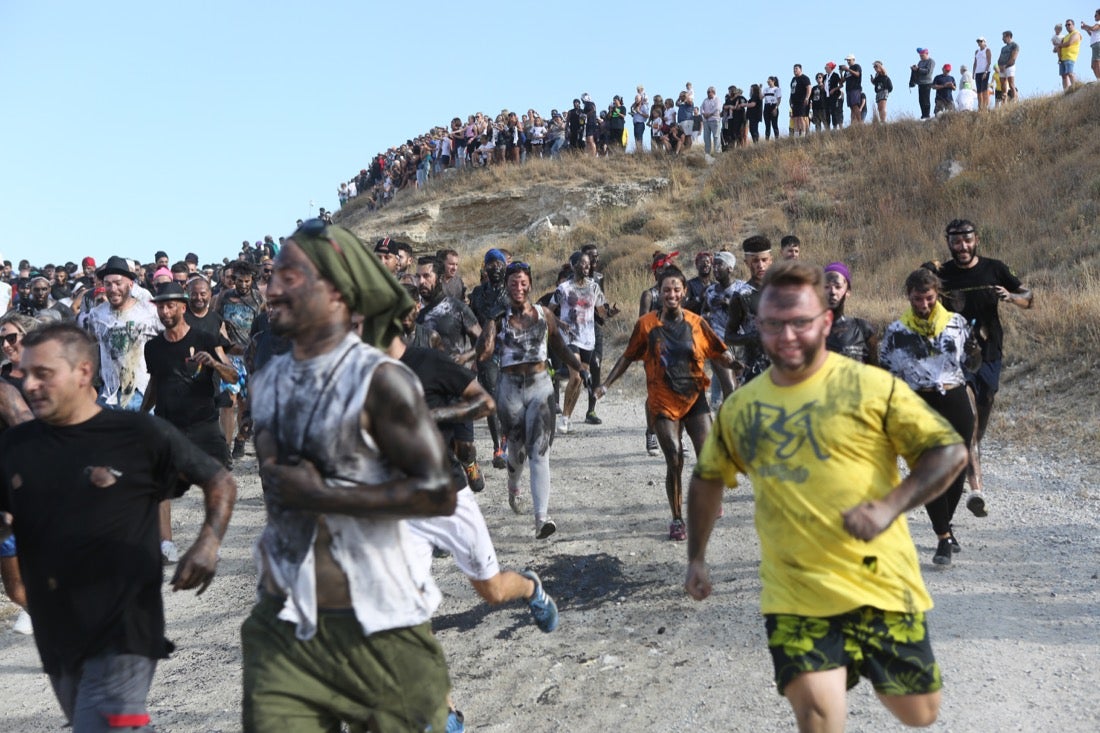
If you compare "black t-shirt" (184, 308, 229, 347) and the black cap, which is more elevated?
the black cap

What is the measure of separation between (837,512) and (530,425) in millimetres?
5221

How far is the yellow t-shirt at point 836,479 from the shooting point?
3.49 meters

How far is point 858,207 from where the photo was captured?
87.7ft

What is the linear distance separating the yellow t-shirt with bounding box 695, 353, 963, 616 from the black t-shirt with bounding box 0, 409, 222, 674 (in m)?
2.05

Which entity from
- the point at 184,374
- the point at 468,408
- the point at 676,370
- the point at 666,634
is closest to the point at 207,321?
the point at 184,374

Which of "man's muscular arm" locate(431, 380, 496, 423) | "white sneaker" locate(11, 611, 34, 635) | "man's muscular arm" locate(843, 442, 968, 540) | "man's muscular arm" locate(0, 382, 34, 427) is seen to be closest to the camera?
"man's muscular arm" locate(843, 442, 968, 540)

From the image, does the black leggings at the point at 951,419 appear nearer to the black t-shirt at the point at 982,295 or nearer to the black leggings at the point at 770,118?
the black t-shirt at the point at 982,295

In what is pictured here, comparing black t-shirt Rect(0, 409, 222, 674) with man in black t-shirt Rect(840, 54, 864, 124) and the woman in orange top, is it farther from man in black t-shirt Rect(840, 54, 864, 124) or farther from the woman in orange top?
man in black t-shirt Rect(840, 54, 864, 124)

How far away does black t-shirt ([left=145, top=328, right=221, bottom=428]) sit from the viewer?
856 centimetres

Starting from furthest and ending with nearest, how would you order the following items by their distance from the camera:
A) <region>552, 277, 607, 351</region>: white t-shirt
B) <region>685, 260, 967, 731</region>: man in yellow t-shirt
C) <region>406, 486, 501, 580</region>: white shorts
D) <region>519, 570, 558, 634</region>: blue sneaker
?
1. <region>552, 277, 607, 351</region>: white t-shirt
2. <region>519, 570, 558, 634</region>: blue sneaker
3. <region>406, 486, 501, 580</region>: white shorts
4. <region>685, 260, 967, 731</region>: man in yellow t-shirt

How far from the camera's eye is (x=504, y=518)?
9.47m

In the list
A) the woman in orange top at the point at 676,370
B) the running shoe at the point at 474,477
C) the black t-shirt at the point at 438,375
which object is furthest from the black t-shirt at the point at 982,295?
the black t-shirt at the point at 438,375

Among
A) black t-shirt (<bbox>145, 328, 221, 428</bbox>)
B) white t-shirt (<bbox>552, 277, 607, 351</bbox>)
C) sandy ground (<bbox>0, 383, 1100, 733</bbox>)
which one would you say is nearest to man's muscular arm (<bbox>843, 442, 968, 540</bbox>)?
sandy ground (<bbox>0, 383, 1100, 733</bbox>)

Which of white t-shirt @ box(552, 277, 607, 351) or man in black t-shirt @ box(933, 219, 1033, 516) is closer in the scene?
man in black t-shirt @ box(933, 219, 1033, 516)
